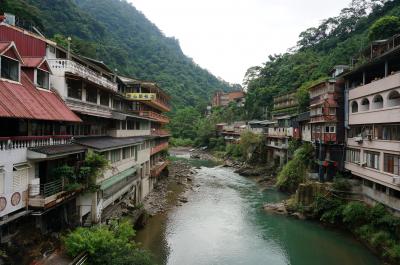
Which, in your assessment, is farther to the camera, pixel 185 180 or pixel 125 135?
pixel 185 180

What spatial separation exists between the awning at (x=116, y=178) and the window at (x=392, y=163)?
19.9m

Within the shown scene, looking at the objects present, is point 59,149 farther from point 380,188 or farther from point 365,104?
point 365,104

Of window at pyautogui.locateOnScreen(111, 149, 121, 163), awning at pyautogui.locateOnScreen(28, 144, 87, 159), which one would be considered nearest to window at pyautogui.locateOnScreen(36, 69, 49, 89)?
awning at pyautogui.locateOnScreen(28, 144, 87, 159)

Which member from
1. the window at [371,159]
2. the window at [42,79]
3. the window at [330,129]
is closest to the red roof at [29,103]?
the window at [42,79]

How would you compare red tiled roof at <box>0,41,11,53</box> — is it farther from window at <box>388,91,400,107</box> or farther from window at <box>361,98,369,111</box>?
window at <box>361,98,369,111</box>

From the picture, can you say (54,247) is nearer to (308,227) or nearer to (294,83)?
(308,227)

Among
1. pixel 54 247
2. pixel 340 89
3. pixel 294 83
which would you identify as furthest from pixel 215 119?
pixel 54 247

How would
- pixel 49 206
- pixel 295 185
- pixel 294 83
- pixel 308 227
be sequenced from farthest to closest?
1. pixel 294 83
2. pixel 295 185
3. pixel 308 227
4. pixel 49 206

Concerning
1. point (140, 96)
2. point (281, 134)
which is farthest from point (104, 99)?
point (281, 134)

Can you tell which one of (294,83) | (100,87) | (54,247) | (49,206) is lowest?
(54,247)

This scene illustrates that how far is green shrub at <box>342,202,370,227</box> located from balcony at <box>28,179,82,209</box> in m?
20.7

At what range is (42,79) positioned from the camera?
18234 millimetres

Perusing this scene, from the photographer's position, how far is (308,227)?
2867cm

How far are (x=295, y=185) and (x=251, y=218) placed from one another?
1051 cm
